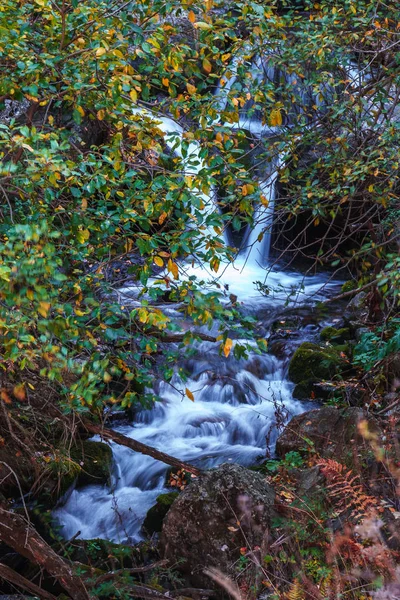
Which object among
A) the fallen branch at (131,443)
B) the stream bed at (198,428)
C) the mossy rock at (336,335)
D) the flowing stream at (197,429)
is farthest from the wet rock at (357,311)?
the fallen branch at (131,443)

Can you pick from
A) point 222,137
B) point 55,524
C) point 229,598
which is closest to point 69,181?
point 222,137

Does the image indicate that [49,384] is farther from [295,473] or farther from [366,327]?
[366,327]

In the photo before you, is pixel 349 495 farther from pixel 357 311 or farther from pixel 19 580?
pixel 357 311

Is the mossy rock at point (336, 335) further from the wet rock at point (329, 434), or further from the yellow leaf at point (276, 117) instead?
the yellow leaf at point (276, 117)

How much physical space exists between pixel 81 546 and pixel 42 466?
2.31ft

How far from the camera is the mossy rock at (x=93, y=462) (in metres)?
6.34

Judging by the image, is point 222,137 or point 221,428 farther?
point 221,428

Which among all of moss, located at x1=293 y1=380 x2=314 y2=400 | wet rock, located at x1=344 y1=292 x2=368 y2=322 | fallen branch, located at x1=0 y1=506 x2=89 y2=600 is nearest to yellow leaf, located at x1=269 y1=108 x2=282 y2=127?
fallen branch, located at x1=0 y1=506 x2=89 y2=600

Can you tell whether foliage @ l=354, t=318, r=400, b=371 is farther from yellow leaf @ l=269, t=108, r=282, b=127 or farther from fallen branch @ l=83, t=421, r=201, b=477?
yellow leaf @ l=269, t=108, r=282, b=127

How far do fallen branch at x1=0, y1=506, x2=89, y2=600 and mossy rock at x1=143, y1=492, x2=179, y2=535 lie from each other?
1474mm

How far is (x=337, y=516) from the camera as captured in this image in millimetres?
4031

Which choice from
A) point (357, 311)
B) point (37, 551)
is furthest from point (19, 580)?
point (357, 311)

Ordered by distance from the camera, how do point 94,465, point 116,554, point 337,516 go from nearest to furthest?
1. point 337,516
2. point 116,554
3. point 94,465

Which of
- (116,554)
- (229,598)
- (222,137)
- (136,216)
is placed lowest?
(116,554)
